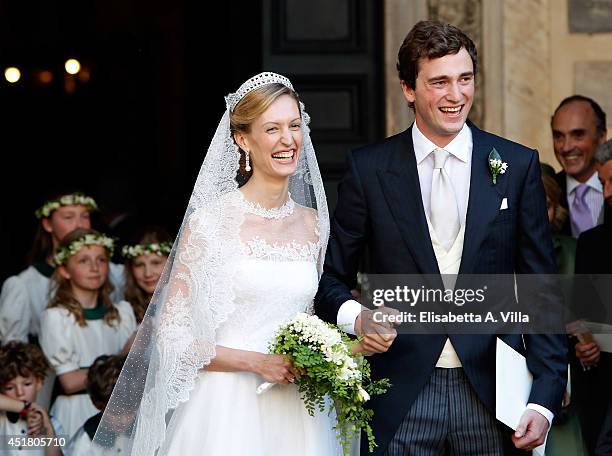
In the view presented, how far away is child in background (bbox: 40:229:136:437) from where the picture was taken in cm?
690

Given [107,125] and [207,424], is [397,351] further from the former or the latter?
[107,125]

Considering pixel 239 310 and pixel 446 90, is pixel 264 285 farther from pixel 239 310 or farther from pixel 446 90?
pixel 446 90

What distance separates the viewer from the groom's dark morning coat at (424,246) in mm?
4453

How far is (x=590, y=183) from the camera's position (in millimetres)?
6660

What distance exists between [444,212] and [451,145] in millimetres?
242

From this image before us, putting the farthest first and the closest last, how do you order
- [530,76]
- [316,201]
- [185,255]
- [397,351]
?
1. [530,76]
2. [316,201]
3. [185,255]
4. [397,351]

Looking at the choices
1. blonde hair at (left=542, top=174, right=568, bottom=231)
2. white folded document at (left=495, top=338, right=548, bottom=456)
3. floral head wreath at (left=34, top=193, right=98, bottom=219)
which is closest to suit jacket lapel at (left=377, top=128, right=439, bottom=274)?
white folded document at (left=495, top=338, right=548, bottom=456)

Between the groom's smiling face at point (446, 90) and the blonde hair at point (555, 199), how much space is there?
1.86 m

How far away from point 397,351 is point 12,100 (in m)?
8.54

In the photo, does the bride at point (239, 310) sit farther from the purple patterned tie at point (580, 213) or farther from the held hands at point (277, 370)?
the purple patterned tie at point (580, 213)

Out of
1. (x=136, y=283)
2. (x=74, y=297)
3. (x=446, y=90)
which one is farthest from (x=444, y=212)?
(x=136, y=283)

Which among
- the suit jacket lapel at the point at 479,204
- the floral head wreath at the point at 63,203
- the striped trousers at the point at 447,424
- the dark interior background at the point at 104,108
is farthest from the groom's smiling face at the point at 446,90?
the dark interior background at the point at 104,108

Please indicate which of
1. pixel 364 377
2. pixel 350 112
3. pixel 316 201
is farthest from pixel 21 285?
pixel 364 377

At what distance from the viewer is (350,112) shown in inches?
296
